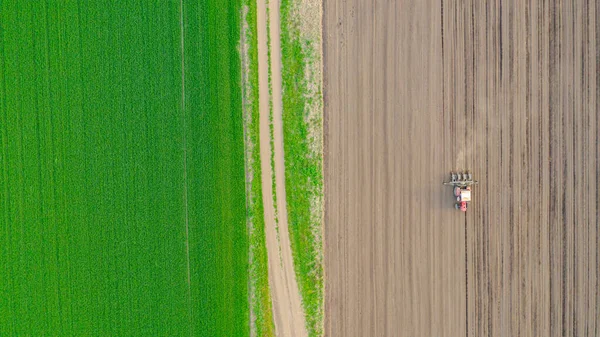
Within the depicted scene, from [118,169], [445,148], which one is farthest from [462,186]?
[118,169]

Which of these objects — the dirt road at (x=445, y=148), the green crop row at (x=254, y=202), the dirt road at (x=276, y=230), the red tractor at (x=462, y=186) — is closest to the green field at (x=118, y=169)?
the green crop row at (x=254, y=202)

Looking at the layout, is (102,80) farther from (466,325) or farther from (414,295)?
(466,325)

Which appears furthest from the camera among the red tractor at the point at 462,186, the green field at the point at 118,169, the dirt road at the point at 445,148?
the dirt road at the point at 445,148

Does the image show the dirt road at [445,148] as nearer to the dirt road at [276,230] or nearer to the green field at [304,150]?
the green field at [304,150]

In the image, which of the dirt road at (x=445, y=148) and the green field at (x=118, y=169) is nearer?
the green field at (x=118, y=169)

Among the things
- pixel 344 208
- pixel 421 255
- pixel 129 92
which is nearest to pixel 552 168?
pixel 421 255

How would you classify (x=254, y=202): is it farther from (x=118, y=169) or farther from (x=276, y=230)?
(x=118, y=169)

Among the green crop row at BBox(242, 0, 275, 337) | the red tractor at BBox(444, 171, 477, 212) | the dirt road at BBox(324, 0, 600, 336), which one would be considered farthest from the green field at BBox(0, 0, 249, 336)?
the red tractor at BBox(444, 171, 477, 212)
